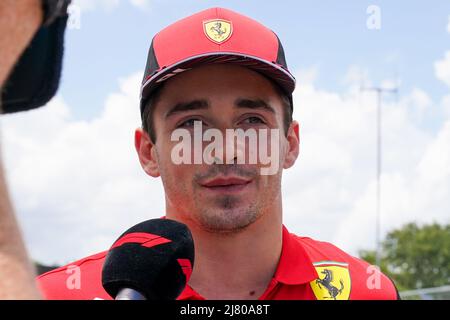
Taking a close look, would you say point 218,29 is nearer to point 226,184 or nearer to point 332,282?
point 226,184

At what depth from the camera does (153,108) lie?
2910 mm

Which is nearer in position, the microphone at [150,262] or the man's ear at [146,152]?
the microphone at [150,262]

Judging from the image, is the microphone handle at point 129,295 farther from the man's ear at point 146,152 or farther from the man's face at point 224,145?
the man's ear at point 146,152

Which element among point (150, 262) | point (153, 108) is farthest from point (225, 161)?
point (150, 262)

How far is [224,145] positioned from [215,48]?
0.43 m

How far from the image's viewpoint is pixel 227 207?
2.64 metres

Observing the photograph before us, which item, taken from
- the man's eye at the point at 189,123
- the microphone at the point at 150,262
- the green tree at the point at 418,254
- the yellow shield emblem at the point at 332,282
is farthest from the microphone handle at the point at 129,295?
the green tree at the point at 418,254

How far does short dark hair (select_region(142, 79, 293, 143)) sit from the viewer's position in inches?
114

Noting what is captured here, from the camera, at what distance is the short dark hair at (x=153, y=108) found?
289 cm

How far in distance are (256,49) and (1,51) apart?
196 cm

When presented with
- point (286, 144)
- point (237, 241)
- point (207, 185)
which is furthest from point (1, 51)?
point (286, 144)

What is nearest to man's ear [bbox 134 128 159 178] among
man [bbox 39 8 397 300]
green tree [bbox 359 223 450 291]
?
man [bbox 39 8 397 300]

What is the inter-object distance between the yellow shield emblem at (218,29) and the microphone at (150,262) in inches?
46.5
